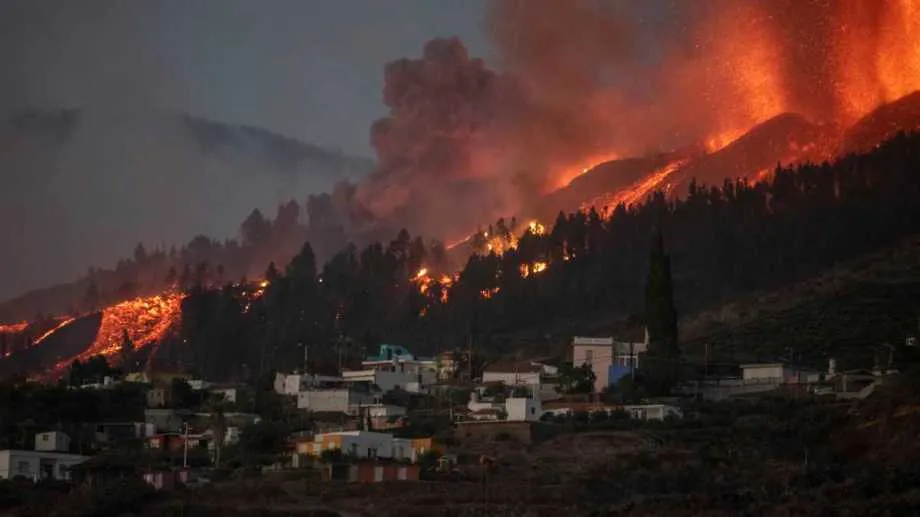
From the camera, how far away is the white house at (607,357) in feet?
275

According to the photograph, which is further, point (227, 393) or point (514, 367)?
point (514, 367)

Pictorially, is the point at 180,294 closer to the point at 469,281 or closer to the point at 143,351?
the point at 143,351

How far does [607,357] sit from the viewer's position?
86750 mm

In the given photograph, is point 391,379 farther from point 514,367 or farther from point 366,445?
point 366,445

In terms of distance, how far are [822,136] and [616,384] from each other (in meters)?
78.7

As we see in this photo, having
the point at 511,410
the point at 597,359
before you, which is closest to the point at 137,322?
the point at 597,359

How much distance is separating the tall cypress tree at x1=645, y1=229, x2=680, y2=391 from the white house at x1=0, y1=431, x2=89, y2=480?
97.4 ft

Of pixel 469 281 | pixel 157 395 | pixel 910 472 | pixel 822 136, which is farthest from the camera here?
pixel 822 136

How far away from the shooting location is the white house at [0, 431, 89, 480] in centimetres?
7088

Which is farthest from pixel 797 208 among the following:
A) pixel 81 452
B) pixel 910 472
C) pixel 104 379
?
pixel 910 472

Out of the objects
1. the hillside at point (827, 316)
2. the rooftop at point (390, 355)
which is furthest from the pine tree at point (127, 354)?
the hillside at point (827, 316)

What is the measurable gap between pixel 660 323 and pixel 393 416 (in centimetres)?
1706

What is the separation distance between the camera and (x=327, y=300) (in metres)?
132

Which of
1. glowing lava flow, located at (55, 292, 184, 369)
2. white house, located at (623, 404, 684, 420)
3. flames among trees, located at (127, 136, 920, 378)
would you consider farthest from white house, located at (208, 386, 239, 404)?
glowing lava flow, located at (55, 292, 184, 369)
